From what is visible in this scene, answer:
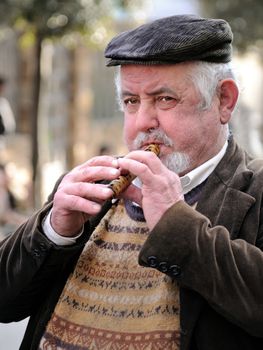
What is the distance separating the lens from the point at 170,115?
238 cm

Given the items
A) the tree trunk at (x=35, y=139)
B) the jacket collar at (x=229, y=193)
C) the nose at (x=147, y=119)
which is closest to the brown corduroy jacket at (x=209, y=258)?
the jacket collar at (x=229, y=193)

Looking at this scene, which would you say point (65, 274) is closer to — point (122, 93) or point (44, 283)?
point (44, 283)

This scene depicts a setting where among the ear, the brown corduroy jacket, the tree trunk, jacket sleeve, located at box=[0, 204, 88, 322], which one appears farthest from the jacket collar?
the tree trunk

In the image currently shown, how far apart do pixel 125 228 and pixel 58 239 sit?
21 centimetres

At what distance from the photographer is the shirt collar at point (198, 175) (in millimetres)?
2426

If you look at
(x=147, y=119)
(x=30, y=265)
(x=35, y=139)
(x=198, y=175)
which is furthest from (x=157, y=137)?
(x=35, y=139)

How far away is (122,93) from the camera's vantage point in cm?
249

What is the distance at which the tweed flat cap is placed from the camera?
232 cm

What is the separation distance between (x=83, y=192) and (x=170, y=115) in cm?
35

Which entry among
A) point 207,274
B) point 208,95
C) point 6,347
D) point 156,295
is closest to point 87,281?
point 156,295

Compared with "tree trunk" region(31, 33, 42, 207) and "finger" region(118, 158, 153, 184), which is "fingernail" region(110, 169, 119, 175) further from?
"tree trunk" region(31, 33, 42, 207)

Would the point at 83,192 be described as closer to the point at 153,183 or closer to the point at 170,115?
the point at 153,183

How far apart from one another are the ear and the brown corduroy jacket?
0.31 feet

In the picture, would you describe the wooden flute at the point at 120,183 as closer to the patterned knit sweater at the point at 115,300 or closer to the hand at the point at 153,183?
the hand at the point at 153,183
